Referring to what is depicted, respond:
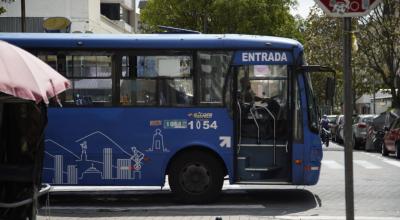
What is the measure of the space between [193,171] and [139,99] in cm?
161

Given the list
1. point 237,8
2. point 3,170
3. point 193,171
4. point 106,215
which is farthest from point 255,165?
point 237,8

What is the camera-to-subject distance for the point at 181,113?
1177cm

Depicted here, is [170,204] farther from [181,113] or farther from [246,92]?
[246,92]

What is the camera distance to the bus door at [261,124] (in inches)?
464

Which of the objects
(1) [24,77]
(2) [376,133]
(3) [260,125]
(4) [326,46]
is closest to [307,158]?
(3) [260,125]

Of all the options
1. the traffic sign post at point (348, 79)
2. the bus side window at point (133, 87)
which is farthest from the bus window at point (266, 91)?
the traffic sign post at point (348, 79)

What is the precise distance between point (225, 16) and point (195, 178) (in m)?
36.2

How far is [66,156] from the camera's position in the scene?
11727 millimetres

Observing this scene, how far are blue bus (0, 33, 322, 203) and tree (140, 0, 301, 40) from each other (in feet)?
112

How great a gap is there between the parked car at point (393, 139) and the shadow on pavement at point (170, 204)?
12090mm

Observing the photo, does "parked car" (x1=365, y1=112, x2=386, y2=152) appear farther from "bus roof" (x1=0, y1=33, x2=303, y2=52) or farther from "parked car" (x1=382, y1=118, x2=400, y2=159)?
"bus roof" (x1=0, y1=33, x2=303, y2=52)

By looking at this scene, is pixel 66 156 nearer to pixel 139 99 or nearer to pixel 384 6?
pixel 139 99

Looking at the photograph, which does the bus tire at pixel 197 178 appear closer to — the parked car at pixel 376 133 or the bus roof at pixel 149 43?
the bus roof at pixel 149 43

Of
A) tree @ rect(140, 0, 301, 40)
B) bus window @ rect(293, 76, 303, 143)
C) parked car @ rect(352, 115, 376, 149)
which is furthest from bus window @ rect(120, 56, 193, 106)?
tree @ rect(140, 0, 301, 40)
